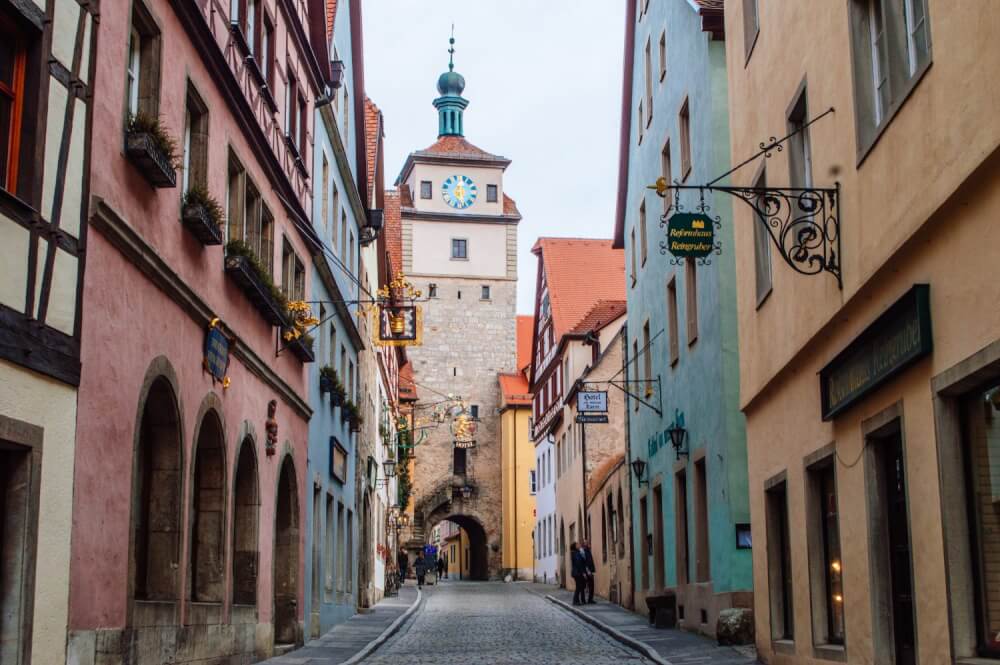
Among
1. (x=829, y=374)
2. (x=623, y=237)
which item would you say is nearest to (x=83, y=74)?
(x=829, y=374)

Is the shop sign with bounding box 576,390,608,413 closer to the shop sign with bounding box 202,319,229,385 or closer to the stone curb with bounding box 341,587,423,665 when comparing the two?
the stone curb with bounding box 341,587,423,665

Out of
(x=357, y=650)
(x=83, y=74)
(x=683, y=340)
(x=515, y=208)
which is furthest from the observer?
(x=515, y=208)

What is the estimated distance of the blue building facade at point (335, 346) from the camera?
2198 centimetres

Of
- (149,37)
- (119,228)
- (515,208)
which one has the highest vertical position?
(515,208)

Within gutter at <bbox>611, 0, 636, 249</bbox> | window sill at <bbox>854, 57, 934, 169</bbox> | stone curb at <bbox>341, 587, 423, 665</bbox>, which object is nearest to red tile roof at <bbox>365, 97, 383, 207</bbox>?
gutter at <bbox>611, 0, 636, 249</bbox>

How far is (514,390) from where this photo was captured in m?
67.3

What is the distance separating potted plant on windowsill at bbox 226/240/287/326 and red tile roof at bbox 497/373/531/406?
49.1m

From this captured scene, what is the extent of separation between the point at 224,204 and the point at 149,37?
10.4 ft

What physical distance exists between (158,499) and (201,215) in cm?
259

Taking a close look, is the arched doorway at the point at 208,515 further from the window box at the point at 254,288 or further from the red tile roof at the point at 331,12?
the red tile roof at the point at 331,12

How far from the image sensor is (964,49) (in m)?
8.05

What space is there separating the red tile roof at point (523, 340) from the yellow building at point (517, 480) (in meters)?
6.92

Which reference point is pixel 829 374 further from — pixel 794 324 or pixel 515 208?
pixel 515 208

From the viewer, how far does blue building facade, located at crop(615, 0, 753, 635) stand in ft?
62.0
